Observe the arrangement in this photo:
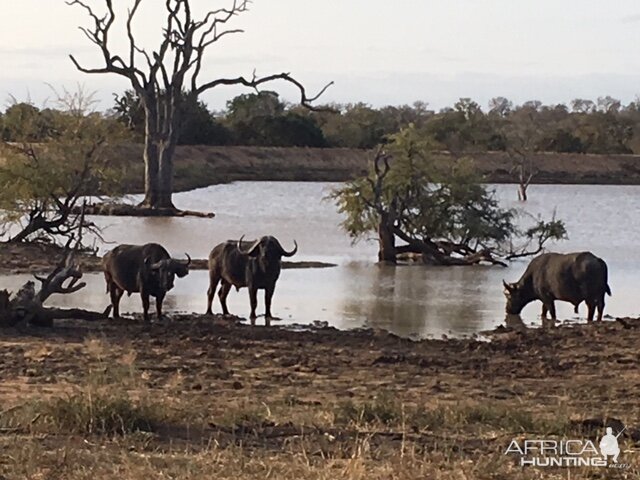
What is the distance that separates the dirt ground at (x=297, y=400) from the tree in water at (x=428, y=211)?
41.9 feet

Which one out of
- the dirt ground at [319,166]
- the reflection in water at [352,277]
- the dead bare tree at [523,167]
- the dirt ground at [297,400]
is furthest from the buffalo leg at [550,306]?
the dirt ground at [319,166]

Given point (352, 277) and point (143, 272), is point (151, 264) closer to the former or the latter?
point (143, 272)

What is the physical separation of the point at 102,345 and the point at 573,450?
259 inches

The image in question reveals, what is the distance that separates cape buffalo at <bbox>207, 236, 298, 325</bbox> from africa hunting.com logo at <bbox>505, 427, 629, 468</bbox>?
10220mm

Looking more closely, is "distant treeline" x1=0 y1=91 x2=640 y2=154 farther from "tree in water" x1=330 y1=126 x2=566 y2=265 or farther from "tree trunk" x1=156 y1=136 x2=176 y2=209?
"tree in water" x1=330 y1=126 x2=566 y2=265

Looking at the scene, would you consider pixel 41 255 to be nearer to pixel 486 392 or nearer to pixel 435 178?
pixel 435 178

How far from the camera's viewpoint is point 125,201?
45031mm

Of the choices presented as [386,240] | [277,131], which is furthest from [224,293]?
[277,131]

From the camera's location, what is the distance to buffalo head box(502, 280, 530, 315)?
20.2m

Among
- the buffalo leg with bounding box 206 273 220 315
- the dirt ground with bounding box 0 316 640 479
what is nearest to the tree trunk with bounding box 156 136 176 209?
the buffalo leg with bounding box 206 273 220 315

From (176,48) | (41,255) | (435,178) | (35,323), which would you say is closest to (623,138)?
(176,48)

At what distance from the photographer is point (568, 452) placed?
768 centimetres

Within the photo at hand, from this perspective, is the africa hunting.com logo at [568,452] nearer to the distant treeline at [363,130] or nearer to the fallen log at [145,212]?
the fallen log at [145,212]

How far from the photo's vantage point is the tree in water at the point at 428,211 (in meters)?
29.5
